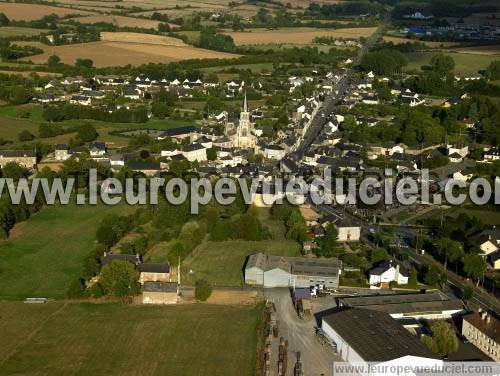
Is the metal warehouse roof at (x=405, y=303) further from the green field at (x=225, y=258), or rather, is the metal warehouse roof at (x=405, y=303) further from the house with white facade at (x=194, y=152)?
the house with white facade at (x=194, y=152)

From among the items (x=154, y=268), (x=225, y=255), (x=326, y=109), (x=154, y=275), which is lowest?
(x=225, y=255)

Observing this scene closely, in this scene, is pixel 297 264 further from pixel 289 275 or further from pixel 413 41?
pixel 413 41

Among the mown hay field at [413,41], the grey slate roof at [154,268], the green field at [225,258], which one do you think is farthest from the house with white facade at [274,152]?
the mown hay field at [413,41]

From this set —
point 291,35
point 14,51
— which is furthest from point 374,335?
point 291,35

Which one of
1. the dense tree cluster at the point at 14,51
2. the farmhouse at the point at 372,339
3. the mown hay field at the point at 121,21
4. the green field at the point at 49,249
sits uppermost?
the mown hay field at the point at 121,21

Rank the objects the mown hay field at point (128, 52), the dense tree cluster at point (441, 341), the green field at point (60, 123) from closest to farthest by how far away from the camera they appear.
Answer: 1. the dense tree cluster at point (441, 341)
2. the green field at point (60, 123)
3. the mown hay field at point (128, 52)

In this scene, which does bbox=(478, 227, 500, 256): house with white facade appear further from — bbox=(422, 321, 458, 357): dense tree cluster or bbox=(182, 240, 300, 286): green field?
bbox=(422, 321, 458, 357): dense tree cluster

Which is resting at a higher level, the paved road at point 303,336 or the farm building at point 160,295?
the farm building at point 160,295

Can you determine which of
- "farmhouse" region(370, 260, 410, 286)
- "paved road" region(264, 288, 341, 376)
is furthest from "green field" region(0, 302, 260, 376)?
"farmhouse" region(370, 260, 410, 286)
